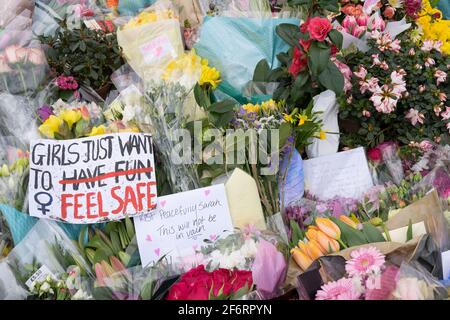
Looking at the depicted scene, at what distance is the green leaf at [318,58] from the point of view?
192 cm

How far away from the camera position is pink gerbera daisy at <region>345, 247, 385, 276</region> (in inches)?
50.5

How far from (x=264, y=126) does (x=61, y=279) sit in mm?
792

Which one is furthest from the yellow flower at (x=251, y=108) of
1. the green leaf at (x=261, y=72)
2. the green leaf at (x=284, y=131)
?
the green leaf at (x=261, y=72)

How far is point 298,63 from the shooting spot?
6.60 ft

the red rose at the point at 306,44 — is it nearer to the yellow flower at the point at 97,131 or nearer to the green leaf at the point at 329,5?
the green leaf at the point at 329,5

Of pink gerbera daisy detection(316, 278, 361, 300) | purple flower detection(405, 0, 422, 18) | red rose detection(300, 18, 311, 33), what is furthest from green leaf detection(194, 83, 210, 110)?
purple flower detection(405, 0, 422, 18)

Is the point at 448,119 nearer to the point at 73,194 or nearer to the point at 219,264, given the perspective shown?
the point at 219,264

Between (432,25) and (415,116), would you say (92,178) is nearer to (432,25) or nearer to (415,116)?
(415,116)

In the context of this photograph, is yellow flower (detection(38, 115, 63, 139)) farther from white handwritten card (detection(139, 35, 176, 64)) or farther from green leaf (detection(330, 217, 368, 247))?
green leaf (detection(330, 217, 368, 247))

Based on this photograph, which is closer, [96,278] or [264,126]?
[96,278]

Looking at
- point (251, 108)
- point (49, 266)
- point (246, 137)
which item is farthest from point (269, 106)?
point (49, 266)

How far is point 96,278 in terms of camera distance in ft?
5.04

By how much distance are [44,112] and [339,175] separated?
3.53 ft
